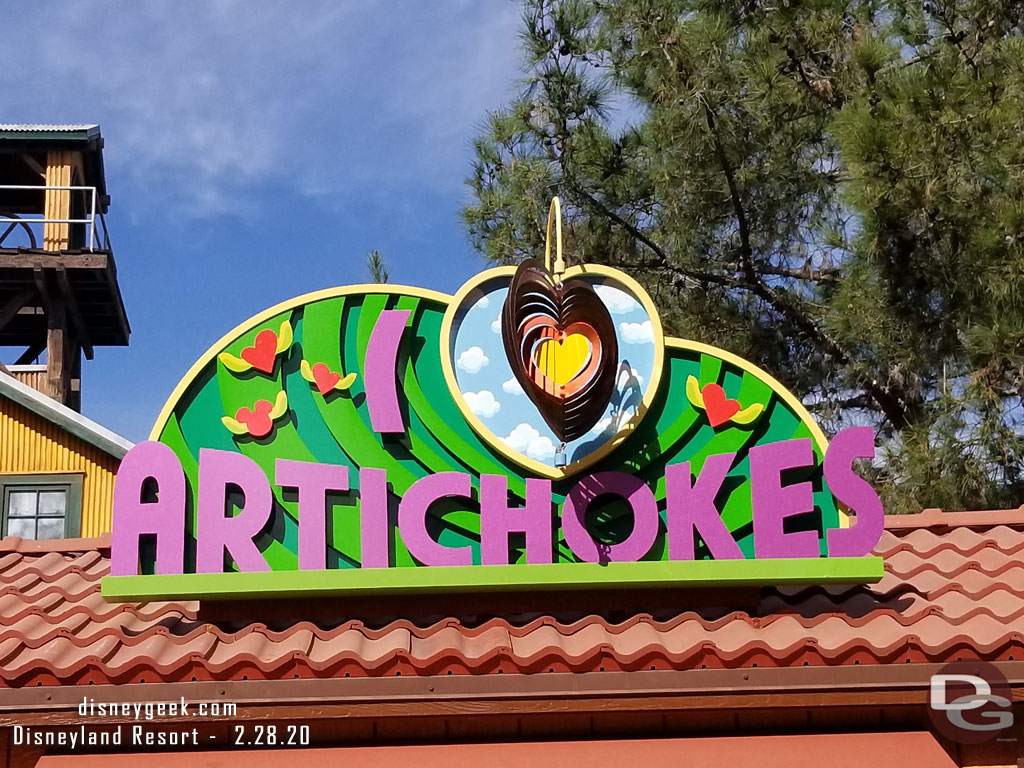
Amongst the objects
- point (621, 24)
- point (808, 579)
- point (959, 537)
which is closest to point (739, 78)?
point (621, 24)

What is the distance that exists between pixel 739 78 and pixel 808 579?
7.11 m

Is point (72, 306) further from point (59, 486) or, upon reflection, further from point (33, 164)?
point (59, 486)

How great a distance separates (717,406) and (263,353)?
2.43m

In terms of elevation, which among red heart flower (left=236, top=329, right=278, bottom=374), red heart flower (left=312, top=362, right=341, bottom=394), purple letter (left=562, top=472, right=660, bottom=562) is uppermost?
red heart flower (left=236, top=329, right=278, bottom=374)

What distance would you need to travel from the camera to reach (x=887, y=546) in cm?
668

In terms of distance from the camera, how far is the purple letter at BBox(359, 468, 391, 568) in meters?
5.83

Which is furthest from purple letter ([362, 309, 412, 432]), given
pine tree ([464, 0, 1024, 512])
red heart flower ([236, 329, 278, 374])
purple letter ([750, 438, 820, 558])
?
pine tree ([464, 0, 1024, 512])

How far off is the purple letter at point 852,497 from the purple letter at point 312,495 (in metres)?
2.44

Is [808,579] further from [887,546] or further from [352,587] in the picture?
[352,587]

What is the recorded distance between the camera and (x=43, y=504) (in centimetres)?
1420

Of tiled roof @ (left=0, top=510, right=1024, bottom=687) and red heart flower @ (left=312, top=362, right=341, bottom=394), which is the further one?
red heart flower @ (left=312, top=362, right=341, bottom=394)

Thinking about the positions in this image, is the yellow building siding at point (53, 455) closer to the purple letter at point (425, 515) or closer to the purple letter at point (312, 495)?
the purple letter at point (312, 495)

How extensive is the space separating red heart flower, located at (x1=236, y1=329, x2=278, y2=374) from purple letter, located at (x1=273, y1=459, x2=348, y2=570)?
22.3 inches

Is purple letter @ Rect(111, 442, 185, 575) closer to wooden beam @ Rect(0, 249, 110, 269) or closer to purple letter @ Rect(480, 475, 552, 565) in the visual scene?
purple letter @ Rect(480, 475, 552, 565)
